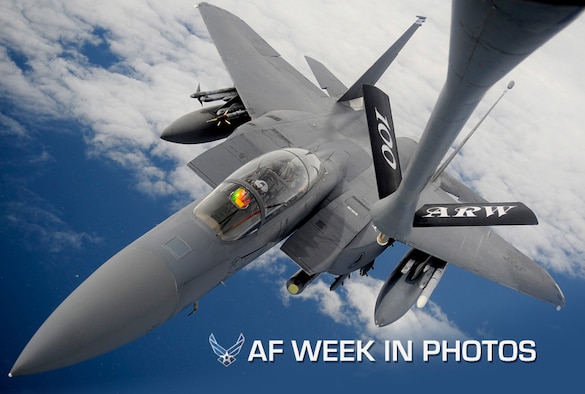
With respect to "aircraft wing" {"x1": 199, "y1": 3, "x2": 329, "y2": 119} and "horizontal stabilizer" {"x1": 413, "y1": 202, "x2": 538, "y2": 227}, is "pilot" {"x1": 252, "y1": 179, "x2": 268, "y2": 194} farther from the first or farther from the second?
"aircraft wing" {"x1": 199, "y1": 3, "x2": 329, "y2": 119}

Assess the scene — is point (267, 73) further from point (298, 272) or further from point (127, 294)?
point (127, 294)

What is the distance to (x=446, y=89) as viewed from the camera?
472 centimetres

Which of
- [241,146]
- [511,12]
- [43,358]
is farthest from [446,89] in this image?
[241,146]

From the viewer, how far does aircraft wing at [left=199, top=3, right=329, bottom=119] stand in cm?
1430

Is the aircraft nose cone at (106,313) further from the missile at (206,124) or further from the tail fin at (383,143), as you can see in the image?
the missile at (206,124)

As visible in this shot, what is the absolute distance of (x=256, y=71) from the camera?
15227 millimetres

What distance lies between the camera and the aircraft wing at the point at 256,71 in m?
14.3

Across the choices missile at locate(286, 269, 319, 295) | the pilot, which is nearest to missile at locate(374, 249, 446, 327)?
missile at locate(286, 269, 319, 295)

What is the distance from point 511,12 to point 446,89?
53.5 inches

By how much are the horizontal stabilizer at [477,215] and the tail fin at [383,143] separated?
55cm

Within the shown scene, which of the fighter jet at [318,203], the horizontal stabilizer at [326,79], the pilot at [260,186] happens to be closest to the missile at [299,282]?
the fighter jet at [318,203]

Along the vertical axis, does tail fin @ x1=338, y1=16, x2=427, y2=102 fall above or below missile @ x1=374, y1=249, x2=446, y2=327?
above


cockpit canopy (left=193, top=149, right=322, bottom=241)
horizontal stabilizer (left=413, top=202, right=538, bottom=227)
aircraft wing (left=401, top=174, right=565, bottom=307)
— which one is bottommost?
aircraft wing (left=401, top=174, right=565, bottom=307)

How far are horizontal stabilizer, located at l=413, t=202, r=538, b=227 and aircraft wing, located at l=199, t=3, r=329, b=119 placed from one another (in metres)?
7.23
